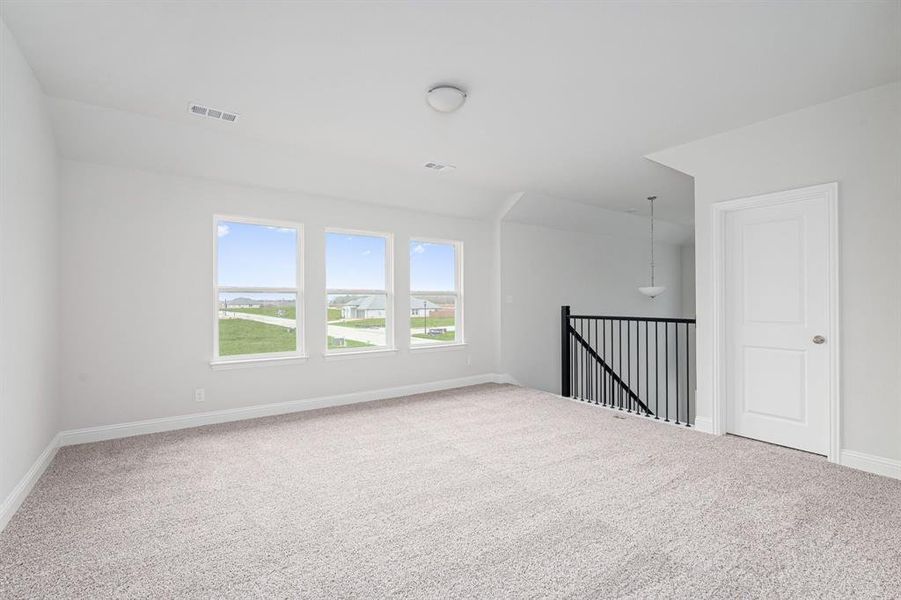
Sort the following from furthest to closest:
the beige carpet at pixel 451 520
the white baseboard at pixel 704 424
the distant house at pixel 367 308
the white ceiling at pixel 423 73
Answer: the distant house at pixel 367 308
the white baseboard at pixel 704 424
the white ceiling at pixel 423 73
the beige carpet at pixel 451 520

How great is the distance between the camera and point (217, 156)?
13.4 feet

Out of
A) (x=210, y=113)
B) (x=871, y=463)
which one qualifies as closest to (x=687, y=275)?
(x=871, y=463)

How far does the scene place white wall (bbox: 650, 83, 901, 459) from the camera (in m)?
3.02

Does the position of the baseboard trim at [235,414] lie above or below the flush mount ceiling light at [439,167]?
below

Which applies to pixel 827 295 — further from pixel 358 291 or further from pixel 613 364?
pixel 358 291

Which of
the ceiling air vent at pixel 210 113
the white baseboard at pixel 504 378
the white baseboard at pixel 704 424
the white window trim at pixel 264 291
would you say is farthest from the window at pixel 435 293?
the white baseboard at pixel 704 424

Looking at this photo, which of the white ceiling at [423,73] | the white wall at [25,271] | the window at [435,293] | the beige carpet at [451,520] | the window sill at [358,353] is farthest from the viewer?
the window at [435,293]

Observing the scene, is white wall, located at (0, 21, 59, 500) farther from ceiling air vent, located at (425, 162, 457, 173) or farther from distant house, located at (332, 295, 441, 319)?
ceiling air vent, located at (425, 162, 457, 173)

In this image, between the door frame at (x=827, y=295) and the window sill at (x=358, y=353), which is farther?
the window sill at (x=358, y=353)

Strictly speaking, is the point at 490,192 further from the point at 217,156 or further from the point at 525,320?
the point at 217,156

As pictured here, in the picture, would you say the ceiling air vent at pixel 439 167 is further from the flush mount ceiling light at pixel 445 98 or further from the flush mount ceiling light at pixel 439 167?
the flush mount ceiling light at pixel 445 98

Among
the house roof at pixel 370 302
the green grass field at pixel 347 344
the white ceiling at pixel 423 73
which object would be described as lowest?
the green grass field at pixel 347 344

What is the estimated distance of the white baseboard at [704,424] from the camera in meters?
4.01

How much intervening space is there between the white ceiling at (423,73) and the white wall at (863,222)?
201 mm
